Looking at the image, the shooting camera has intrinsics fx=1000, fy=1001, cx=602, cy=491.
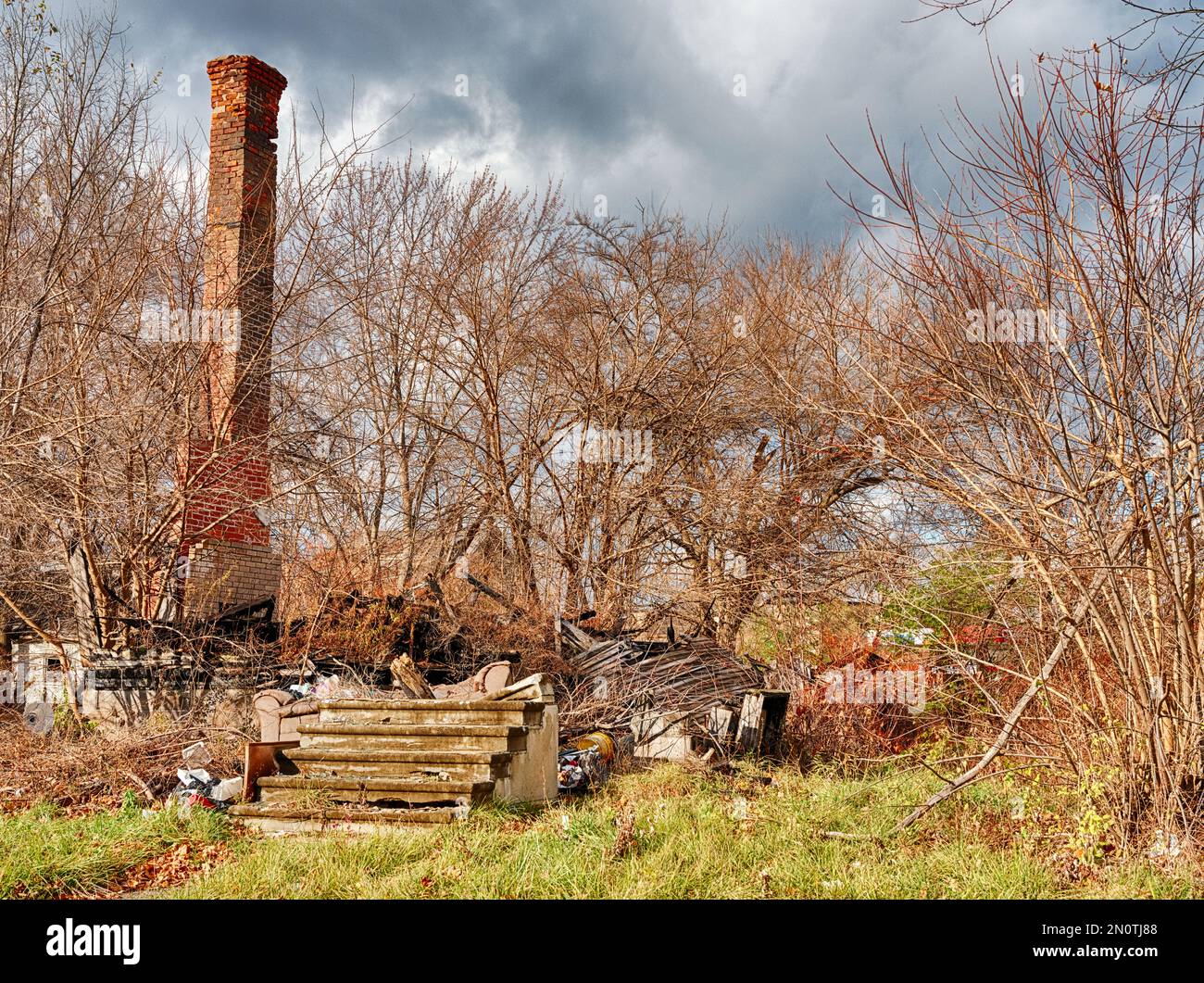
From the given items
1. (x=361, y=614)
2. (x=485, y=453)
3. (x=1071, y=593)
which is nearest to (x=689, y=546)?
(x=485, y=453)

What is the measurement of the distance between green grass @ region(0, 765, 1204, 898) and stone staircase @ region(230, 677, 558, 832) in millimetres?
243

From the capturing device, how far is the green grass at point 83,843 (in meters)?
5.04

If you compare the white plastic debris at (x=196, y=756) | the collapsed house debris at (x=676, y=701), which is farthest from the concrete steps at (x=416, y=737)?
the collapsed house debris at (x=676, y=701)

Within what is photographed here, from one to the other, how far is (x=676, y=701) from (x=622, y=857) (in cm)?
436

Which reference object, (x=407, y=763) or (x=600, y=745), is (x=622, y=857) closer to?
(x=407, y=763)

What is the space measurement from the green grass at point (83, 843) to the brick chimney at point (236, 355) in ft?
15.2

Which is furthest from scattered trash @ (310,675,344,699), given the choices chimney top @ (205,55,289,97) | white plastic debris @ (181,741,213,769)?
chimney top @ (205,55,289,97)

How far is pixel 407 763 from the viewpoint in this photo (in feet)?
22.2

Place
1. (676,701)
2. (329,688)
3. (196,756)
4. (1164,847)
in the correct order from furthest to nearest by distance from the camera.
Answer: (676,701), (329,688), (196,756), (1164,847)

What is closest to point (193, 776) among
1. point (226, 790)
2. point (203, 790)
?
point (203, 790)

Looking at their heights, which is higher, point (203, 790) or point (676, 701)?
point (676, 701)

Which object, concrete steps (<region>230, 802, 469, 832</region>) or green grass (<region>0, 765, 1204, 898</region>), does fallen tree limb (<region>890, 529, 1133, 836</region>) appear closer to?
green grass (<region>0, 765, 1204, 898</region>)
